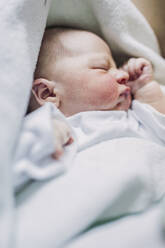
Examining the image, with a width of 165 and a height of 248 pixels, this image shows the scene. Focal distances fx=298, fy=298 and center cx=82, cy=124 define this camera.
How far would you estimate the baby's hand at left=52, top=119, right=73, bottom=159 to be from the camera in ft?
2.16

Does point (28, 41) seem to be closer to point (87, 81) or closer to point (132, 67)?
point (87, 81)

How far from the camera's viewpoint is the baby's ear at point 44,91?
0.88m

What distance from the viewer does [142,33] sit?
105 centimetres

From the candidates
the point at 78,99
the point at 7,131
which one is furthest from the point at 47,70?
the point at 7,131

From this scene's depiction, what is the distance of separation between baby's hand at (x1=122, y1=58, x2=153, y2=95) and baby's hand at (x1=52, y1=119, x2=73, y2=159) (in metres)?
0.38

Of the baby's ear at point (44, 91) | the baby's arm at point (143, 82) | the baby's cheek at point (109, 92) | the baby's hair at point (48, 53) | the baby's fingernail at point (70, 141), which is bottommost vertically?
the baby's arm at point (143, 82)

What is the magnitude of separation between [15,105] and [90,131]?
23 centimetres

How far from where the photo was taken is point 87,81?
88 cm

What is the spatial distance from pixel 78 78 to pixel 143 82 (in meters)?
0.25

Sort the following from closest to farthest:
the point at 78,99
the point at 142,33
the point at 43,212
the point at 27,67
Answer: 1. the point at 43,212
2. the point at 27,67
3. the point at 78,99
4. the point at 142,33

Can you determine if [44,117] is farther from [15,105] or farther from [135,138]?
[135,138]

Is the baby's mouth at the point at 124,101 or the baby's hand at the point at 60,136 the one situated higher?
the baby's hand at the point at 60,136

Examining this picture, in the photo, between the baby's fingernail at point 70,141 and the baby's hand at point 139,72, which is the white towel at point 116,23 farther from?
the baby's fingernail at point 70,141

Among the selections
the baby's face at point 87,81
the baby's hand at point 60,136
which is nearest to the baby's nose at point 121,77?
the baby's face at point 87,81
